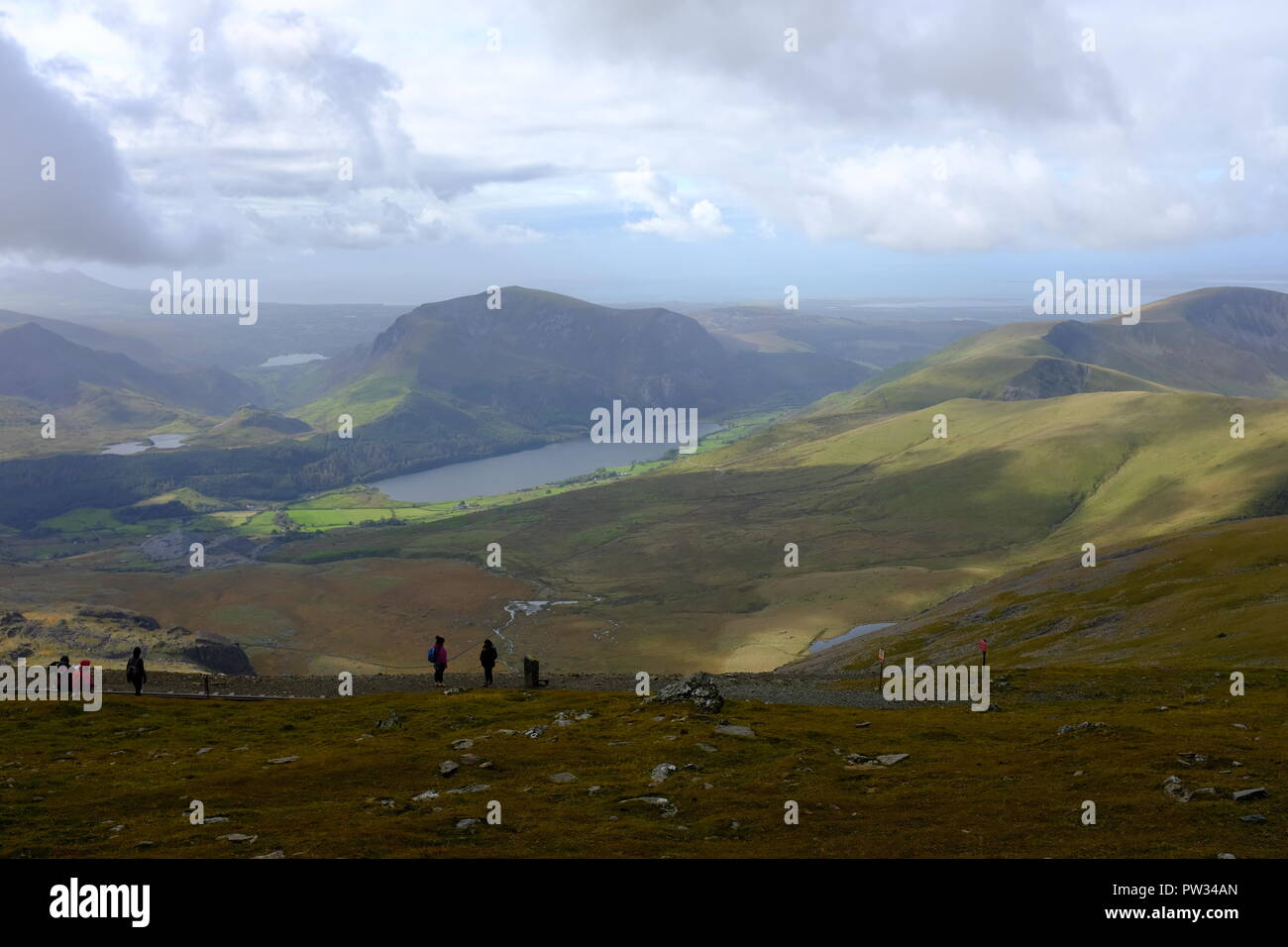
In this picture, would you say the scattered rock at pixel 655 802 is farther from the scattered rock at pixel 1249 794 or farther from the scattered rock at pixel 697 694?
the scattered rock at pixel 1249 794

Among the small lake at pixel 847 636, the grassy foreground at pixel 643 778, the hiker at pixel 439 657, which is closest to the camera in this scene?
the grassy foreground at pixel 643 778

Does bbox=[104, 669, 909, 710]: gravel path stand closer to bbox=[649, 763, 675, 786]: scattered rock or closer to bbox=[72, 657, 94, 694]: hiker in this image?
bbox=[72, 657, 94, 694]: hiker

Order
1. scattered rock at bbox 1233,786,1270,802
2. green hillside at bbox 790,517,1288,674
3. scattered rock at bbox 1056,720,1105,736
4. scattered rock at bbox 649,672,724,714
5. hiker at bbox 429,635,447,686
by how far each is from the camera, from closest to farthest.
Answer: scattered rock at bbox 1233,786,1270,802 → scattered rock at bbox 1056,720,1105,736 → scattered rock at bbox 649,672,724,714 → hiker at bbox 429,635,447,686 → green hillside at bbox 790,517,1288,674

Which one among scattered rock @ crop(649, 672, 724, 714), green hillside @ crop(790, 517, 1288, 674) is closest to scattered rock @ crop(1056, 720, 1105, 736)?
scattered rock @ crop(649, 672, 724, 714)

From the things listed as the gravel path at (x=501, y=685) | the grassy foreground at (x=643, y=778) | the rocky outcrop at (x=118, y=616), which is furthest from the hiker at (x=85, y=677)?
the rocky outcrop at (x=118, y=616)

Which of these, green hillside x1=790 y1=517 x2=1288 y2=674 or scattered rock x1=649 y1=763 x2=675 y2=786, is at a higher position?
green hillside x1=790 y1=517 x2=1288 y2=674

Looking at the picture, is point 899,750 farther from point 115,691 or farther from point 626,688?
point 115,691
